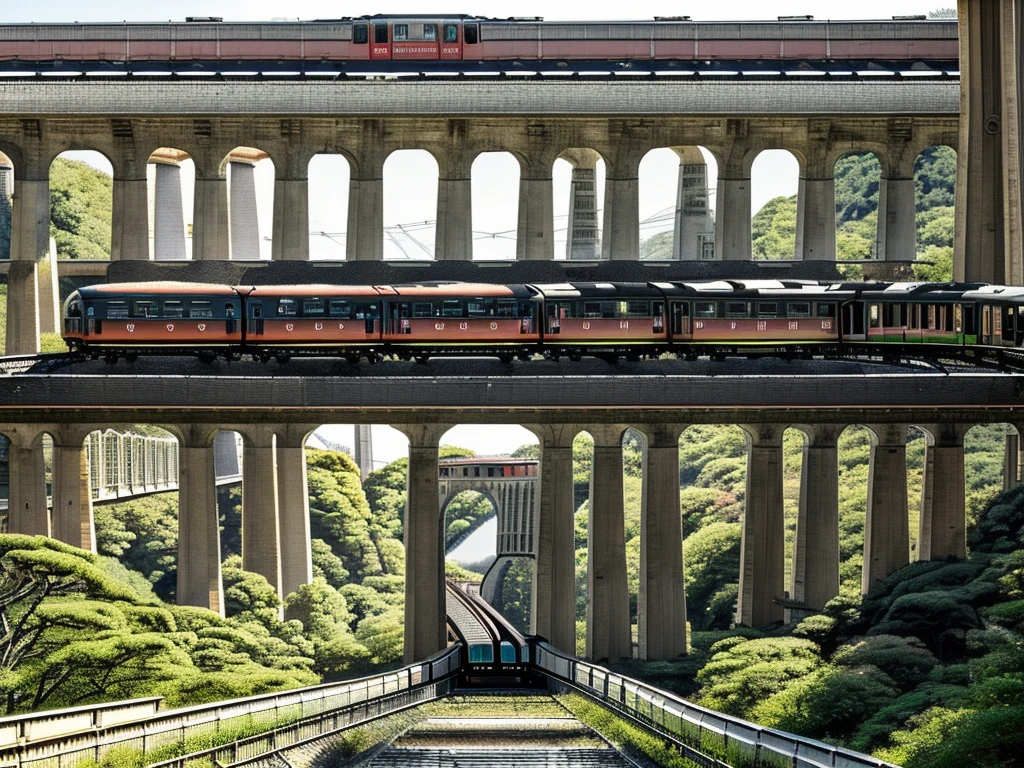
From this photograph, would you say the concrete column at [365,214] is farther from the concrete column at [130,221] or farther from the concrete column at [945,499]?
the concrete column at [945,499]

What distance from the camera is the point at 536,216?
73.4m

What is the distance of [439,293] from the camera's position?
65062 mm

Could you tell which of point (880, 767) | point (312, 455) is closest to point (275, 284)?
point (312, 455)

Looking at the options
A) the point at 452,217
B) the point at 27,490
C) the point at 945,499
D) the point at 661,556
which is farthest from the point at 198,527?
the point at 945,499

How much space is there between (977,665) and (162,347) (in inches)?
1223

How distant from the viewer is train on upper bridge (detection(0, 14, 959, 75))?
240ft

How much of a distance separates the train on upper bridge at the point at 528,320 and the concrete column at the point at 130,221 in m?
9.63

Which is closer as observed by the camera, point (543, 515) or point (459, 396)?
point (459, 396)

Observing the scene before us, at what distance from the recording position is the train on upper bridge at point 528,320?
2520 inches

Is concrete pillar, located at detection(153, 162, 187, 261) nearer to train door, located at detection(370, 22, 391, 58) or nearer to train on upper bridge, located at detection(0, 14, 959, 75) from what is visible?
train on upper bridge, located at detection(0, 14, 959, 75)

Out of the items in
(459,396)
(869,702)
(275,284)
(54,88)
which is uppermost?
(54,88)

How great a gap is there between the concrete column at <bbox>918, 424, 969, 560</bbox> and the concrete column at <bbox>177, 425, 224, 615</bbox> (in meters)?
25.7

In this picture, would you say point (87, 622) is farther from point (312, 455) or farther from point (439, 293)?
point (312, 455)

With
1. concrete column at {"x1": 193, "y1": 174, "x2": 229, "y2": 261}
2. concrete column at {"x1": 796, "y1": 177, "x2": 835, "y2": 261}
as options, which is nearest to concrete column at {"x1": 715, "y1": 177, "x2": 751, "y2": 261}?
concrete column at {"x1": 796, "y1": 177, "x2": 835, "y2": 261}
